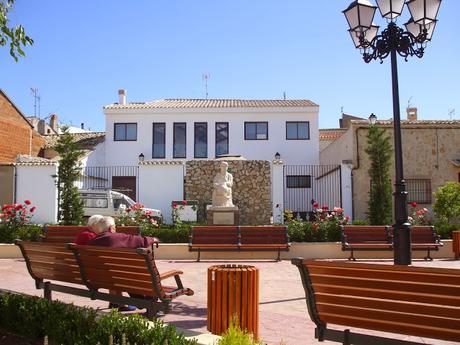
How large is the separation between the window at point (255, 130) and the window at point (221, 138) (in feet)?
4.05

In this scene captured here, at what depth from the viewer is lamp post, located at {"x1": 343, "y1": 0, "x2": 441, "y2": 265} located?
6848 mm

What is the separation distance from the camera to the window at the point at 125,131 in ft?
98.4

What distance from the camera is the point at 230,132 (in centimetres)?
3003

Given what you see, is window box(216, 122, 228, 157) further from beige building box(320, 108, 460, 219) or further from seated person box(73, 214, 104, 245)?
seated person box(73, 214, 104, 245)

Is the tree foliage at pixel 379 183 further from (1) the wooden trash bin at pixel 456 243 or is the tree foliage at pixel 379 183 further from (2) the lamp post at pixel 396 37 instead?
(2) the lamp post at pixel 396 37

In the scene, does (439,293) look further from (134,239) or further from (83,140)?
(83,140)

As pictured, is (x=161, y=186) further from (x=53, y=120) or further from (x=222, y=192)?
(x=53, y=120)

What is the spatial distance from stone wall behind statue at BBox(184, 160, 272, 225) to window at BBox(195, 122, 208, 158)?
7.17 metres

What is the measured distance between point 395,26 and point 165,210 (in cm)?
1652

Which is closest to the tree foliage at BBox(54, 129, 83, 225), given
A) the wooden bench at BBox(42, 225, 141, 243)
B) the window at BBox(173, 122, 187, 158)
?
the wooden bench at BBox(42, 225, 141, 243)

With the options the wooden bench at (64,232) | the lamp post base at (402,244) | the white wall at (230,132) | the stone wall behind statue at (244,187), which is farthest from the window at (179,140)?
the lamp post base at (402,244)

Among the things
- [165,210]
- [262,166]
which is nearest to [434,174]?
[262,166]

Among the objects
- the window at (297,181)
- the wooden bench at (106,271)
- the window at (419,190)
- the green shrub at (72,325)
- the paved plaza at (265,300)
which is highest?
the window at (297,181)

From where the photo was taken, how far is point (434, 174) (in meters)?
22.0
